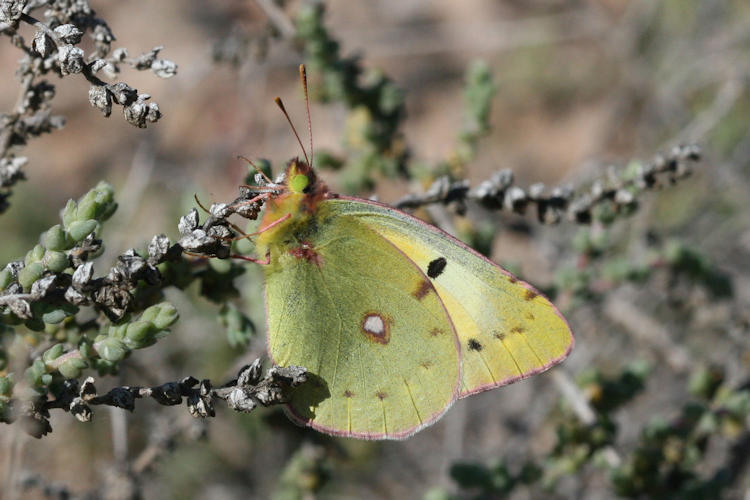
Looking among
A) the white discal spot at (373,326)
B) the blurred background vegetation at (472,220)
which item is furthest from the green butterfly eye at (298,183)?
the white discal spot at (373,326)

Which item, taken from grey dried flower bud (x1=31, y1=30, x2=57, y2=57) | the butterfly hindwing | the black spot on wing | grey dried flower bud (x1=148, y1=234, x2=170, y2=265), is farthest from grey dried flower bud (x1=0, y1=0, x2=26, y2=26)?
the black spot on wing

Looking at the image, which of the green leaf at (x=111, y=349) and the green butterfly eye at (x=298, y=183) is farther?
the green butterfly eye at (x=298, y=183)

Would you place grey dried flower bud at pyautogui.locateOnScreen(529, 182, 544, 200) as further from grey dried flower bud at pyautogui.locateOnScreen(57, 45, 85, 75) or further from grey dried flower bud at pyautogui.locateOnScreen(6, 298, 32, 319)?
grey dried flower bud at pyautogui.locateOnScreen(6, 298, 32, 319)

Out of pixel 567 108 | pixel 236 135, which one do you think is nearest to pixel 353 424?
pixel 236 135

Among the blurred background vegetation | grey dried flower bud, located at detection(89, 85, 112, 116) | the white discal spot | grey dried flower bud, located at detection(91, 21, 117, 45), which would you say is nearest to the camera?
grey dried flower bud, located at detection(89, 85, 112, 116)

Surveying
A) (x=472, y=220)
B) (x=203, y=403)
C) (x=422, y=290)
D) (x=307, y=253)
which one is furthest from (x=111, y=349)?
(x=472, y=220)

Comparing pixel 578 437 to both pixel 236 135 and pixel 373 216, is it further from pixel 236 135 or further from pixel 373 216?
pixel 236 135

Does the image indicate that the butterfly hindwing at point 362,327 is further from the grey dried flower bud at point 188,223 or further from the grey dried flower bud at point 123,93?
the grey dried flower bud at point 123,93
